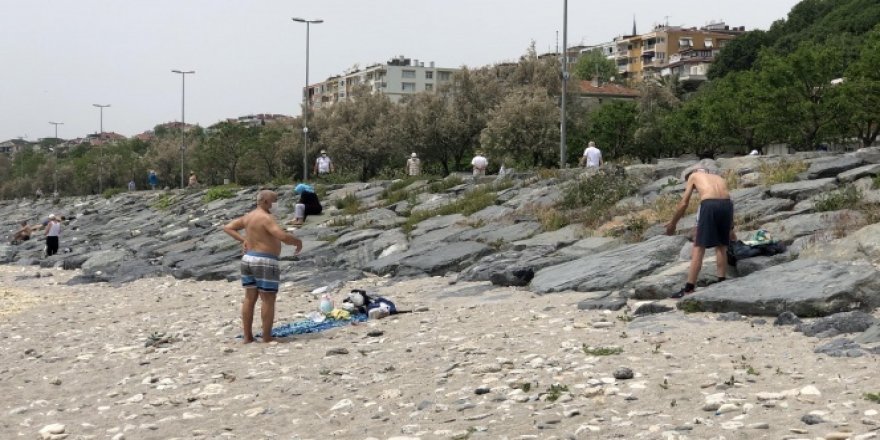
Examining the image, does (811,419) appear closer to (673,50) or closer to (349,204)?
(349,204)

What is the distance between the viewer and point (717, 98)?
50969mm

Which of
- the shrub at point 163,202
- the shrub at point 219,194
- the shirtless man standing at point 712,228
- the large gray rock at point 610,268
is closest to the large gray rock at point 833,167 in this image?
the large gray rock at point 610,268

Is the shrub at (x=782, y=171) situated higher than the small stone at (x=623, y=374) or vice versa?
the shrub at (x=782, y=171)

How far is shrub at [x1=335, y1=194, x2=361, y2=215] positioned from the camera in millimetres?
25911

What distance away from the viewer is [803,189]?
14.9m

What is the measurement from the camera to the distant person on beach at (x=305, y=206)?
25734 mm

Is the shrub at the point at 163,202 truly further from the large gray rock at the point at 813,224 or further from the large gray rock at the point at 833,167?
the large gray rock at the point at 813,224

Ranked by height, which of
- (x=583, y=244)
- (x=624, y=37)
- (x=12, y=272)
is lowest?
(x=12, y=272)

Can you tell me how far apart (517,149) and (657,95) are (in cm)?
2465

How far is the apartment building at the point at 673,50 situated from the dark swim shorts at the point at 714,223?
3981 inches

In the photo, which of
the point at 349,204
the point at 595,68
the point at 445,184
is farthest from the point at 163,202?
the point at 595,68

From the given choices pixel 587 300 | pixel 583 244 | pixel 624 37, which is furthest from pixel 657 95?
pixel 624 37

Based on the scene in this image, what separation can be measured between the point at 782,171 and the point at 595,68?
105121mm

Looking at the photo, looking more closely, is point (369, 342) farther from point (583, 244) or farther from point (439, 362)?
point (583, 244)
